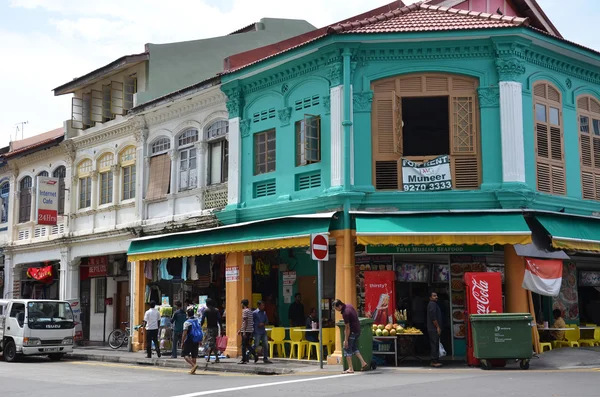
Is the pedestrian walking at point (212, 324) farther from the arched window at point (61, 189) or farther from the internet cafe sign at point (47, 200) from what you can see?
the arched window at point (61, 189)

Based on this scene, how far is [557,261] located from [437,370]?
425 cm

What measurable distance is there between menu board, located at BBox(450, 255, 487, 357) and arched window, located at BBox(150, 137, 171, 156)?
1015cm

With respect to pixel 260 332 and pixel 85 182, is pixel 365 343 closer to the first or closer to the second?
pixel 260 332

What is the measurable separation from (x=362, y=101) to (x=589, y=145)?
20.8 ft

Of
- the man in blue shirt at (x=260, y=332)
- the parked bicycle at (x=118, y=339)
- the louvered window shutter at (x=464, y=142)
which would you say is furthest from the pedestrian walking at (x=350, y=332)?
the parked bicycle at (x=118, y=339)

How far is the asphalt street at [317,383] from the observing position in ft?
36.4

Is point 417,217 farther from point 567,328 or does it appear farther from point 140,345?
point 140,345

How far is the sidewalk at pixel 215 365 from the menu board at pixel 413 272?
9.45 ft

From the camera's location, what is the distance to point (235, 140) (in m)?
20.3

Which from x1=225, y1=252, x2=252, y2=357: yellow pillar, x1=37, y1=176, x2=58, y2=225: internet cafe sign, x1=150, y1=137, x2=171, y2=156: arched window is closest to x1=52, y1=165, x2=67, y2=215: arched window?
x1=37, y1=176, x2=58, y2=225: internet cafe sign

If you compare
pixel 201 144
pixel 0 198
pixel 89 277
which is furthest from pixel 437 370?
pixel 0 198

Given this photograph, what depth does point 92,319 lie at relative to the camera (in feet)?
93.9

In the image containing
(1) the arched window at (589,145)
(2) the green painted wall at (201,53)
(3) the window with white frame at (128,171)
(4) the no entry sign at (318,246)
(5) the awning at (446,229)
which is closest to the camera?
(4) the no entry sign at (318,246)

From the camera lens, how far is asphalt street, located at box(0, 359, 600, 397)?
36.4 feet
